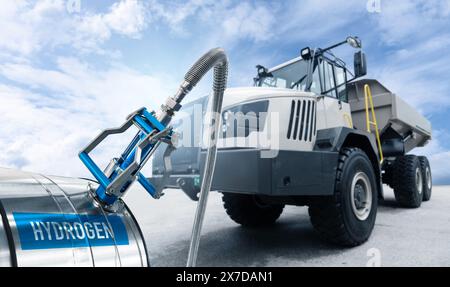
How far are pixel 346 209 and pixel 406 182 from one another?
3172mm

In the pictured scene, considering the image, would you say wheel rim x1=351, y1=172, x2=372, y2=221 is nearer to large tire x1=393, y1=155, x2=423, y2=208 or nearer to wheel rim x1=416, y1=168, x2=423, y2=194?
large tire x1=393, y1=155, x2=423, y2=208

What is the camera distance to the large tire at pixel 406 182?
18.4ft

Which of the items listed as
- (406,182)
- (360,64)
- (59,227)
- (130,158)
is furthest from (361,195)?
(59,227)

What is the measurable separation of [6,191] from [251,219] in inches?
144

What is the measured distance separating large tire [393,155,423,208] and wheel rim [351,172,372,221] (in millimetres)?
2472

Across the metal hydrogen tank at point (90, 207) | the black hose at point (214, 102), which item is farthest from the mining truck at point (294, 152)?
the metal hydrogen tank at point (90, 207)

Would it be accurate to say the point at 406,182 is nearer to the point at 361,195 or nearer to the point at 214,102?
the point at 361,195

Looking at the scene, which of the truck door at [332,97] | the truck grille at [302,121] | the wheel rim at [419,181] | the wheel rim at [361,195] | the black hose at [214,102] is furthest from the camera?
the wheel rim at [419,181]

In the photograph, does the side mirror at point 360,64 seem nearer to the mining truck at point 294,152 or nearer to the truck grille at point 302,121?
the mining truck at point 294,152

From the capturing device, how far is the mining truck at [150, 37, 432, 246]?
9.10 ft

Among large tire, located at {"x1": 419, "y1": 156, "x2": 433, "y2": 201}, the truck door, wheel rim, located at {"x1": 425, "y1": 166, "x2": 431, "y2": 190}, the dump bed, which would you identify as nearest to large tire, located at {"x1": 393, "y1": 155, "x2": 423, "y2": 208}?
the dump bed

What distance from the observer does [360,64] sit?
162 inches

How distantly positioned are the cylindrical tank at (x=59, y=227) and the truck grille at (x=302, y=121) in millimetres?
1999
